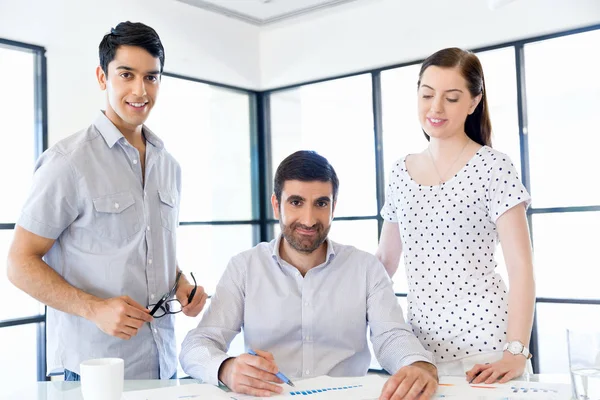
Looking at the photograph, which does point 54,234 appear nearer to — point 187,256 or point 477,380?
point 477,380

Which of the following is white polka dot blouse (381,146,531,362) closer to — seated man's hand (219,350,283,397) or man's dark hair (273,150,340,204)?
man's dark hair (273,150,340,204)

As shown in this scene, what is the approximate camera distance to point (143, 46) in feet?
6.35

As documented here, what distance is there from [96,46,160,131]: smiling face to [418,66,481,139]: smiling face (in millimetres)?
846

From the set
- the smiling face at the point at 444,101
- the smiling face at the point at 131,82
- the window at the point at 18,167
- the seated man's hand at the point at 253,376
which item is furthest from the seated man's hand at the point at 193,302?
the window at the point at 18,167

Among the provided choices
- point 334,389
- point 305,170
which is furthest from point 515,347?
point 305,170

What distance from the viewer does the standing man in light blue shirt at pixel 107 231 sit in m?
1.80

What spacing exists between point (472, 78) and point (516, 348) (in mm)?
760

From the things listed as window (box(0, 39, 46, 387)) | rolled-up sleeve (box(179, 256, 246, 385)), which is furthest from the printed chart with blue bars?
window (box(0, 39, 46, 387))

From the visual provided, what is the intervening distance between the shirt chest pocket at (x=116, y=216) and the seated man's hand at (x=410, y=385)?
96cm

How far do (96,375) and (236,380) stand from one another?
326 mm

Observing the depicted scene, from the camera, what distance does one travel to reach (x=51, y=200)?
180cm

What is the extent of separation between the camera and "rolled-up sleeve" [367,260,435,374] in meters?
1.66

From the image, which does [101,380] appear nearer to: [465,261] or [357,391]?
[357,391]

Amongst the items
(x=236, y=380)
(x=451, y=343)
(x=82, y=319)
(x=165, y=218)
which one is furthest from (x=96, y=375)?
(x=451, y=343)
